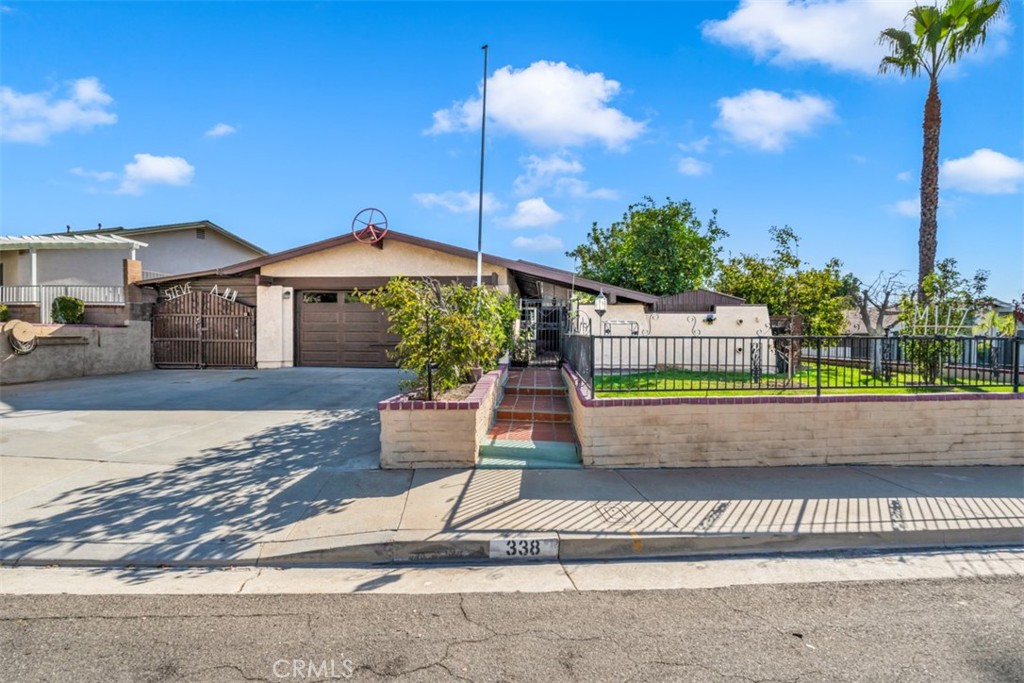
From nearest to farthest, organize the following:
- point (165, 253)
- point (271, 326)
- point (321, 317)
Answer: point (271, 326) < point (321, 317) < point (165, 253)

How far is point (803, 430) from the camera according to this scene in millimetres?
6547

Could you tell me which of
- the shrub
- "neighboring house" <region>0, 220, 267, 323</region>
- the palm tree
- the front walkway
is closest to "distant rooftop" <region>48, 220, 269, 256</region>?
"neighboring house" <region>0, 220, 267, 323</region>

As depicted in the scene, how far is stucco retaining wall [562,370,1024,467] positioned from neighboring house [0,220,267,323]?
15.7m

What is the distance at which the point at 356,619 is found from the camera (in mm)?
3361

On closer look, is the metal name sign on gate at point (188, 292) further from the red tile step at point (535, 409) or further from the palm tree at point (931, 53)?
the palm tree at point (931, 53)

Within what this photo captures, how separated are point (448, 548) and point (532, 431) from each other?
3.38 meters

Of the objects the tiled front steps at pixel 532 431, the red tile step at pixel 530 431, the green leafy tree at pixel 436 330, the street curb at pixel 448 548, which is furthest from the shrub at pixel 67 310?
the red tile step at pixel 530 431

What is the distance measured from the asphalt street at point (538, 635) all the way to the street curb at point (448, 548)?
0.60m

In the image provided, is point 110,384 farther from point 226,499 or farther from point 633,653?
point 633,653

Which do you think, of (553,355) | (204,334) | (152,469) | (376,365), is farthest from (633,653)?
(204,334)

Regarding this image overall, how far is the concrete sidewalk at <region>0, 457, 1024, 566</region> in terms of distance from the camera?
4.36m

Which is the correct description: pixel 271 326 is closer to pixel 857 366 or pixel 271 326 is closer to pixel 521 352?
pixel 521 352

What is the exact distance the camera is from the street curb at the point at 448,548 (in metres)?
4.22

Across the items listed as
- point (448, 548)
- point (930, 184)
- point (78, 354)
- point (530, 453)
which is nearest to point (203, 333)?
point (78, 354)
